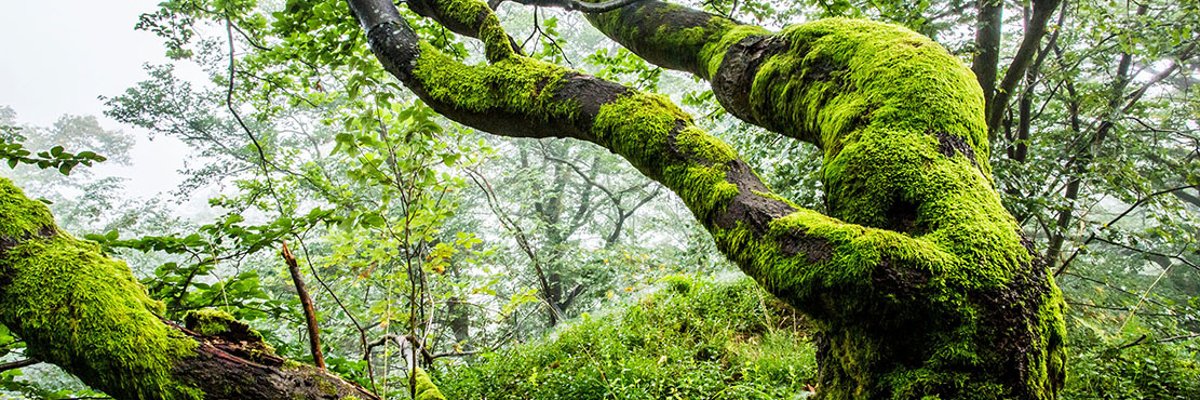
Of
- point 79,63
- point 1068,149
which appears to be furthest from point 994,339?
point 79,63

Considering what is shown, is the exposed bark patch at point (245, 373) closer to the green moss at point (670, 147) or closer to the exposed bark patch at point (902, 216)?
the green moss at point (670, 147)

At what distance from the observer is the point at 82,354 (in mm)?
1073

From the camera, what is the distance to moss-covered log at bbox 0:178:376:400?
108 centimetres

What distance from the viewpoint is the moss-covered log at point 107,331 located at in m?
1.08

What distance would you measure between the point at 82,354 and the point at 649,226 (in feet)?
39.7

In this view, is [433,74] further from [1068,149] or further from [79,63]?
[79,63]

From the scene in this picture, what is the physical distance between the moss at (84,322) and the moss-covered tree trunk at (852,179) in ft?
3.87

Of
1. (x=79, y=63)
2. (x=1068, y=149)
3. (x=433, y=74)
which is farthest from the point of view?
(x=79, y=63)

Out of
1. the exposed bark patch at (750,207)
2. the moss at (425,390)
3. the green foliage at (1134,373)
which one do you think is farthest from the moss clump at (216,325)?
the green foliage at (1134,373)

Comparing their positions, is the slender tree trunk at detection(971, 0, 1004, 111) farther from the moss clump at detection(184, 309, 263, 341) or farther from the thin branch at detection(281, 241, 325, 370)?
the moss clump at detection(184, 309, 263, 341)

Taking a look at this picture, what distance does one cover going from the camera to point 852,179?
5.09 feet

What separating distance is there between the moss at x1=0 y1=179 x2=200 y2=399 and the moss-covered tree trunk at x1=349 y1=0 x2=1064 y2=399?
1.18 m

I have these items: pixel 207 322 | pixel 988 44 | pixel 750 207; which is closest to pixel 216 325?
pixel 207 322

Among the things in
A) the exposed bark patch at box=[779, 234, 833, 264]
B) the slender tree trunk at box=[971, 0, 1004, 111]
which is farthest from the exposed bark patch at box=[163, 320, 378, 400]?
the slender tree trunk at box=[971, 0, 1004, 111]
